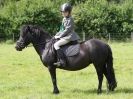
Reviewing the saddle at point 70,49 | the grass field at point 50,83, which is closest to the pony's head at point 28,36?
the saddle at point 70,49

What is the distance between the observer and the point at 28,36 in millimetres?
12227

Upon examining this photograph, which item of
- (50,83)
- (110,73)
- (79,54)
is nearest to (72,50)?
(79,54)

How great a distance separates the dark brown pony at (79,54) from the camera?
1190cm

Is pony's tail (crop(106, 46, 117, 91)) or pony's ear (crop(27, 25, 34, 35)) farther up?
pony's ear (crop(27, 25, 34, 35))

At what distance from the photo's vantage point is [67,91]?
1243 cm

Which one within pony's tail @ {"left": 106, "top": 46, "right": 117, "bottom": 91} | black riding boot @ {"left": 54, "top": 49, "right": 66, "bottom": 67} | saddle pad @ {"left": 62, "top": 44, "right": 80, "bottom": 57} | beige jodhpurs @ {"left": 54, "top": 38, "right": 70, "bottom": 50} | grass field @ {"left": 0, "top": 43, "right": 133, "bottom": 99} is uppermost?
beige jodhpurs @ {"left": 54, "top": 38, "right": 70, "bottom": 50}

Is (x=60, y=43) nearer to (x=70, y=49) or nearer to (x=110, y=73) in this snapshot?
(x=70, y=49)

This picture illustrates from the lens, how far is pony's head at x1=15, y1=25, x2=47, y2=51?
12.1 metres

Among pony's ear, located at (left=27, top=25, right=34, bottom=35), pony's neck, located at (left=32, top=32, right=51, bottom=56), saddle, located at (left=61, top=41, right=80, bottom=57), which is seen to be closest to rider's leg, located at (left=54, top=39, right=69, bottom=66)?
saddle, located at (left=61, top=41, right=80, bottom=57)

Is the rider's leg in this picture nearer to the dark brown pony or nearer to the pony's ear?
the dark brown pony

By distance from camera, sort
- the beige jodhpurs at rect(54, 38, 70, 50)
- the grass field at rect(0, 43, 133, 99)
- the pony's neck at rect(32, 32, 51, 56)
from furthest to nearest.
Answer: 1. the pony's neck at rect(32, 32, 51, 56)
2. the beige jodhpurs at rect(54, 38, 70, 50)
3. the grass field at rect(0, 43, 133, 99)

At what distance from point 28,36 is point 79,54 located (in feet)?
5.42

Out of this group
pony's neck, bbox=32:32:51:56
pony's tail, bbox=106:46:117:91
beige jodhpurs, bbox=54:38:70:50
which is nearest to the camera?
beige jodhpurs, bbox=54:38:70:50

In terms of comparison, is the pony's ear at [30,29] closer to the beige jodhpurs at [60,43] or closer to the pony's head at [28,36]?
the pony's head at [28,36]
